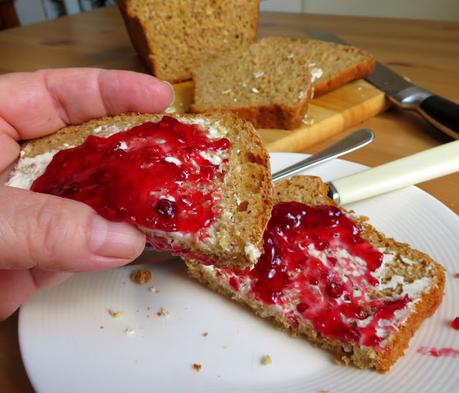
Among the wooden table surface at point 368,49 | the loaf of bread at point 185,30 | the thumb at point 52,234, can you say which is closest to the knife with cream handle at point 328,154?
the wooden table surface at point 368,49

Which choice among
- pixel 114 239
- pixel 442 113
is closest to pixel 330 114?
pixel 442 113

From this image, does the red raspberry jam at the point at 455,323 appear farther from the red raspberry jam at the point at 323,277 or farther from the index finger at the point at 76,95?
the index finger at the point at 76,95

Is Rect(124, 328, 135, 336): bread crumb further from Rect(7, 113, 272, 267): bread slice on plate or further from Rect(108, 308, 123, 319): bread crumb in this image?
Rect(7, 113, 272, 267): bread slice on plate

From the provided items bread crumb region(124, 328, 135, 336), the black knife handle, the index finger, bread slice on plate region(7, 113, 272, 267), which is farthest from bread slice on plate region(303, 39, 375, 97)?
bread crumb region(124, 328, 135, 336)

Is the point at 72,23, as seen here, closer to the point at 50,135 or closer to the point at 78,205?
the point at 50,135

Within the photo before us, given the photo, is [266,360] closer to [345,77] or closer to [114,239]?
[114,239]
